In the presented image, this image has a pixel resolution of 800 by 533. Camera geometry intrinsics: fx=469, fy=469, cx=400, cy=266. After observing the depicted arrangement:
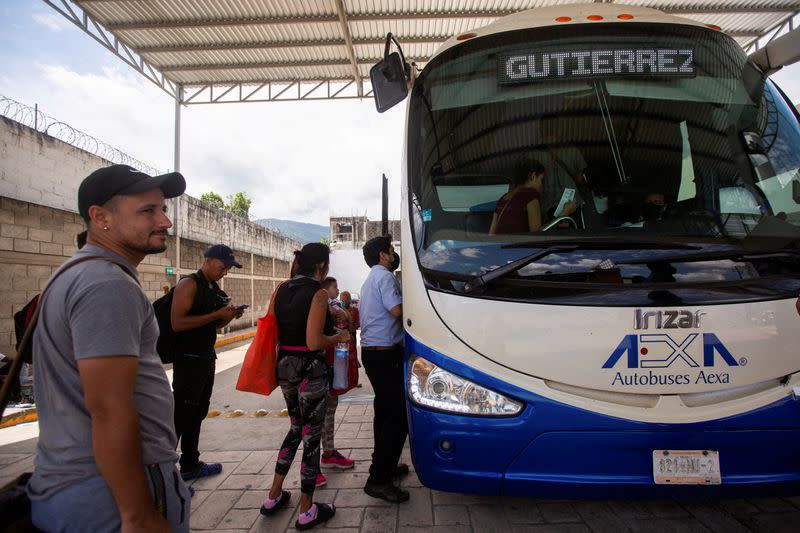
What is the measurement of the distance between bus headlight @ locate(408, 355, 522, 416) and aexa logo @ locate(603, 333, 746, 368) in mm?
522

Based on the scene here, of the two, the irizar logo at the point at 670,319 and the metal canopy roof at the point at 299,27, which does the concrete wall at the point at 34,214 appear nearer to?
the metal canopy roof at the point at 299,27

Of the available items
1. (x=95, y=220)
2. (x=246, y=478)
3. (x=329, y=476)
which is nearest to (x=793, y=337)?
(x=95, y=220)

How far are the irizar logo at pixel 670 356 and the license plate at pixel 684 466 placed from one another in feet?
1.02

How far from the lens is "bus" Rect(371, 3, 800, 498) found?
83.4 inches

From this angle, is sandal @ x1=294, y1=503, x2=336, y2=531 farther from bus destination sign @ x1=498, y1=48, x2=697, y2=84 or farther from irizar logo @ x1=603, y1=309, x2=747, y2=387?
bus destination sign @ x1=498, y1=48, x2=697, y2=84

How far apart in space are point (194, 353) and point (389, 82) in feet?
8.32

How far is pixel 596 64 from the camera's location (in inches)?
107

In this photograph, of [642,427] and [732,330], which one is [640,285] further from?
[642,427]

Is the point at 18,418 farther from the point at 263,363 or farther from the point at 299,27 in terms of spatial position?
the point at 299,27

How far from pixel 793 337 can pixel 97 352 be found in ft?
9.09

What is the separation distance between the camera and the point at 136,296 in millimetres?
1381

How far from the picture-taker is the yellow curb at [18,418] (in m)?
5.73

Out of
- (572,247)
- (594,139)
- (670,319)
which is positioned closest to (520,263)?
(572,247)

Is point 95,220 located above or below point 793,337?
above
